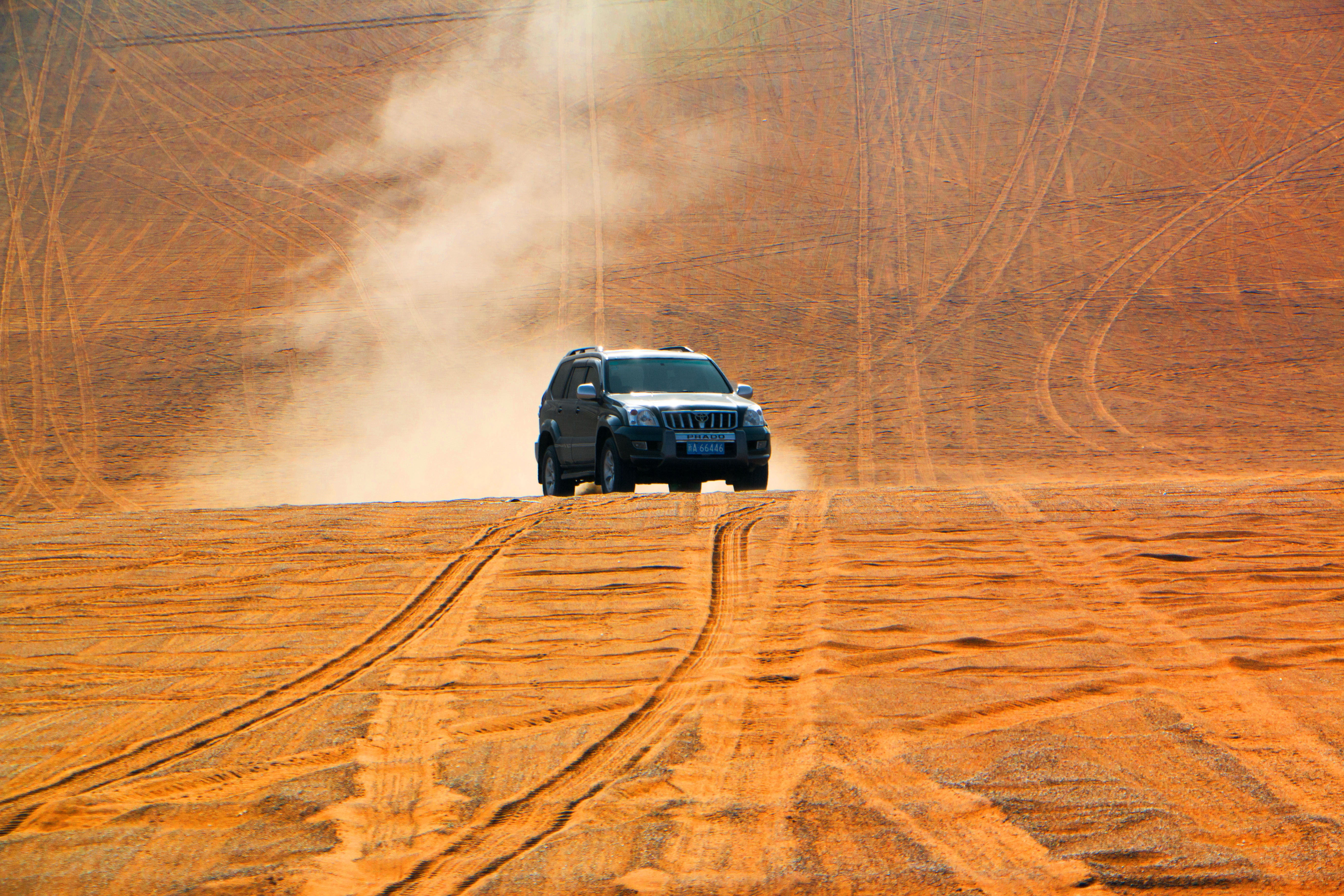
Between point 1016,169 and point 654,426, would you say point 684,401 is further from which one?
point 1016,169

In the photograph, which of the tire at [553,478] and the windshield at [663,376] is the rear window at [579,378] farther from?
the tire at [553,478]

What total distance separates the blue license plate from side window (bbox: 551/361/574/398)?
248cm

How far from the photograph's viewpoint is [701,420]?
11961 mm

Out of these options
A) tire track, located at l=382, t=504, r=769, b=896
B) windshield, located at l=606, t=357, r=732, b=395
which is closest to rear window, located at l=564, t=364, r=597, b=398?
windshield, located at l=606, t=357, r=732, b=395

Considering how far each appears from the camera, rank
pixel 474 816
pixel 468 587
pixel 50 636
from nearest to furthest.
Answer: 1. pixel 474 816
2. pixel 50 636
3. pixel 468 587

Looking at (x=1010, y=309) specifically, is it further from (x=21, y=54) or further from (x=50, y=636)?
(x=21, y=54)

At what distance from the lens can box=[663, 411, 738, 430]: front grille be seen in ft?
38.8

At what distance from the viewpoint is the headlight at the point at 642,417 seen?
1179cm

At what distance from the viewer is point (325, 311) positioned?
27.8 metres

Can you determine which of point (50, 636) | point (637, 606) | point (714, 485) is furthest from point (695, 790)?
point (714, 485)

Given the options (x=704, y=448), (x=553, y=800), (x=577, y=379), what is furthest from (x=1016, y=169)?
(x=553, y=800)

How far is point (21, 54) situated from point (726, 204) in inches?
1043

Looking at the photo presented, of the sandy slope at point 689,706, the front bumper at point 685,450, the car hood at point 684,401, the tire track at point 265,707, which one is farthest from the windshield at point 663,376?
the tire track at point 265,707

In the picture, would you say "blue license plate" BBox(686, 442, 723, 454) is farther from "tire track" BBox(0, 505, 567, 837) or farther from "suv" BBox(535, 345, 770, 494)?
"tire track" BBox(0, 505, 567, 837)
